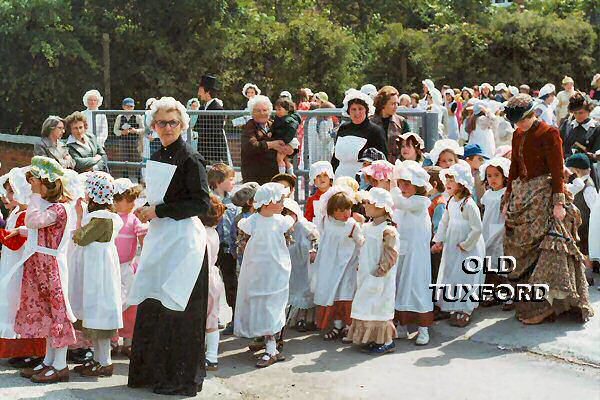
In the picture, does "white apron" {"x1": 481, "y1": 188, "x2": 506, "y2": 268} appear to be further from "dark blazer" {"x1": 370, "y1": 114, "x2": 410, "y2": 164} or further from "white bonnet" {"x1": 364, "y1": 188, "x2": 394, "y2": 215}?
"white bonnet" {"x1": 364, "y1": 188, "x2": 394, "y2": 215}

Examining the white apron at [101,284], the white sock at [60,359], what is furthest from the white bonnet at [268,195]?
the white sock at [60,359]

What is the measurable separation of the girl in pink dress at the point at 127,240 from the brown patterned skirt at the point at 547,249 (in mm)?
3173

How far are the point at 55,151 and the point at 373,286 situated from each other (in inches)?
165

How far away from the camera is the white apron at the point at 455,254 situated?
27.8ft

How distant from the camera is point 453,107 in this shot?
760 inches

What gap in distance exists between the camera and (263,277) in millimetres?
7676

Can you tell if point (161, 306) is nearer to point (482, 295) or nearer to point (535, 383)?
point (535, 383)

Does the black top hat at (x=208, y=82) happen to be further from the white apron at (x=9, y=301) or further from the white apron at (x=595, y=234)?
the white apron at (x=9, y=301)

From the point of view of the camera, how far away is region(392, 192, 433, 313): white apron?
8.12 meters

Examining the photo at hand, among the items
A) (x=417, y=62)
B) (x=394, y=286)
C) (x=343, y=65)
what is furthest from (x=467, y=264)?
(x=417, y=62)

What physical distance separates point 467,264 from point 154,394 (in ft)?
10.5

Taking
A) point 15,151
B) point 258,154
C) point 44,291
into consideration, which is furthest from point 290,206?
point 15,151

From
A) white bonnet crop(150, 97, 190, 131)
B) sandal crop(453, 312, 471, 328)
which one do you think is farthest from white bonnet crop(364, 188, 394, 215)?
white bonnet crop(150, 97, 190, 131)

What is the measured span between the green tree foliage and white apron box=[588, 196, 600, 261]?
12.3 m
